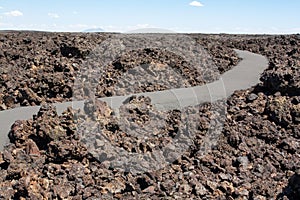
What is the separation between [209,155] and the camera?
6363 millimetres

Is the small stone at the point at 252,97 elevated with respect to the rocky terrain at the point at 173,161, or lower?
elevated

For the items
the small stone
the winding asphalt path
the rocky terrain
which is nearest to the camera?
the rocky terrain

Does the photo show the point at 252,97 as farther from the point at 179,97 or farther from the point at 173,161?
the point at 173,161

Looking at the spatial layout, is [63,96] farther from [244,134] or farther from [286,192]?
[286,192]

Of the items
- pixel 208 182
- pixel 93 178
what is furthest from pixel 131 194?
pixel 208 182

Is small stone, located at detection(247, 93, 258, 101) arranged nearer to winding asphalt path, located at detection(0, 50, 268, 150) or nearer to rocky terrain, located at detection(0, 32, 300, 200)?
rocky terrain, located at detection(0, 32, 300, 200)

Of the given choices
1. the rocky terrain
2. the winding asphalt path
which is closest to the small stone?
the rocky terrain

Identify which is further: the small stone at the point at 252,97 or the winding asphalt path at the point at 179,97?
the small stone at the point at 252,97

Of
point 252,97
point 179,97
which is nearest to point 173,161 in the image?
point 179,97

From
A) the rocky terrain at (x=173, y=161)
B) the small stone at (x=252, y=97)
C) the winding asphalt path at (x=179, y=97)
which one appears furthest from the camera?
the small stone at (x=252, y=97)

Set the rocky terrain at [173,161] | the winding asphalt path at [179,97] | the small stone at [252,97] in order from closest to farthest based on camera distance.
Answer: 1. the rocky terrain at [173,161]
2. the winding asphalt path at [179,97]
3. the small stone at [252,97]

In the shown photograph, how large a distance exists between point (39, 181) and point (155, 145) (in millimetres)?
1922

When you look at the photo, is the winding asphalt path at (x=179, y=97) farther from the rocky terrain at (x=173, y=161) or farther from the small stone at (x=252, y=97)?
the small stone at (x=252, y=97)

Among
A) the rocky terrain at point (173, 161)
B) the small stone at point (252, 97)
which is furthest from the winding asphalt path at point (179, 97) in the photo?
the small stone at point (252, 97)
